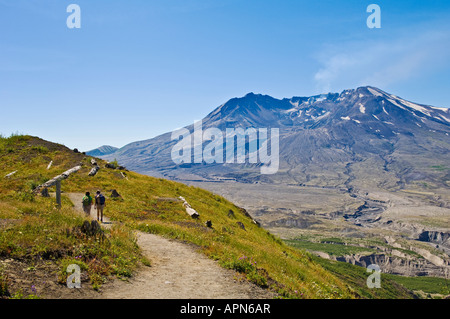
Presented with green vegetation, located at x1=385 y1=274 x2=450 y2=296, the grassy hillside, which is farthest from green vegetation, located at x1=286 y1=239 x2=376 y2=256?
the grassy hillside

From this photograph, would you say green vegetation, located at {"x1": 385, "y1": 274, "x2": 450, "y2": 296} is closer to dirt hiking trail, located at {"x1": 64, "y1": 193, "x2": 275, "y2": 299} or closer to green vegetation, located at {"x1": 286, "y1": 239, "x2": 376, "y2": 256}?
green vegetation, located at {"x1": 286, "y1": 239, "x2": 376, "y2": 256}

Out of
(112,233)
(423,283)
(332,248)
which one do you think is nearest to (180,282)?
(112,233)

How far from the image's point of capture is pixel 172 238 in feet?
54.3

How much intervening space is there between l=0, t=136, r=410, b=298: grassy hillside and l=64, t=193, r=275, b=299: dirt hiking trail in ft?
1.59

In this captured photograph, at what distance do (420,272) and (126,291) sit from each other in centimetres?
16929

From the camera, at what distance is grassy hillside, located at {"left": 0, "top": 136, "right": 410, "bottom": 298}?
9.97 meters

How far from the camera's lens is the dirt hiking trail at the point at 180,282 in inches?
355

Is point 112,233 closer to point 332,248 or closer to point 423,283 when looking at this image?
point 423,283

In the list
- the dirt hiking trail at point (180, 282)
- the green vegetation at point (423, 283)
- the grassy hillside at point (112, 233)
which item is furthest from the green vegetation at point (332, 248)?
the dirt hiking trail at point (180, 282)

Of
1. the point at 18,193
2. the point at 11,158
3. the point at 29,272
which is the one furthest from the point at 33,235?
the point at 11,158

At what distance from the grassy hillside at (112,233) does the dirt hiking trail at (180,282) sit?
19.1 inches

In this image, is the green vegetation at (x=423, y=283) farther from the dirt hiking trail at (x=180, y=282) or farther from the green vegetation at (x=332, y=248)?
the dirt hiking trail at (x=180, y=282)

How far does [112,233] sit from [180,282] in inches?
192
